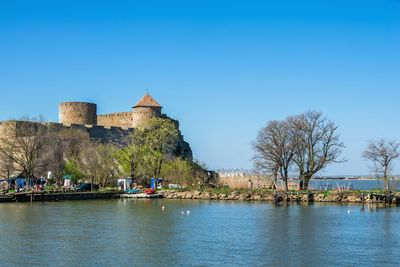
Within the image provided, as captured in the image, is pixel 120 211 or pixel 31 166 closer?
pixel 120 211

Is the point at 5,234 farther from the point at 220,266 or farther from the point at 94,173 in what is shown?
the point at 94,173

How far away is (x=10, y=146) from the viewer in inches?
2253

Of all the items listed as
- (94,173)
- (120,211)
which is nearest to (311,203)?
(120,211)

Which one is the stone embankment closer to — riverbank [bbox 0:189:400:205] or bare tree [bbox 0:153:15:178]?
riverbank [bbox 0:189:400:205]

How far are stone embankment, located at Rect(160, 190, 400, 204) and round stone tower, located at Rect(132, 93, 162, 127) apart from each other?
20118 mm

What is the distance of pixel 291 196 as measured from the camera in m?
49.5

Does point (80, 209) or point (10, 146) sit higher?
point (10, 146)

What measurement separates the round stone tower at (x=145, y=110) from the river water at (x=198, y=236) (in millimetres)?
32074

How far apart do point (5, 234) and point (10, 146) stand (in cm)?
3030

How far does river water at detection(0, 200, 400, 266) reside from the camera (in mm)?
22391

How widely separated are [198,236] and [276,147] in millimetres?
26509

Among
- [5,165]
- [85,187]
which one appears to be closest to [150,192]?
[85,187]

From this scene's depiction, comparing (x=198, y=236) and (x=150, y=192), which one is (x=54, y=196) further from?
(x=198, y=236)

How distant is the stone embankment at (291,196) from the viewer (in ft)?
154
